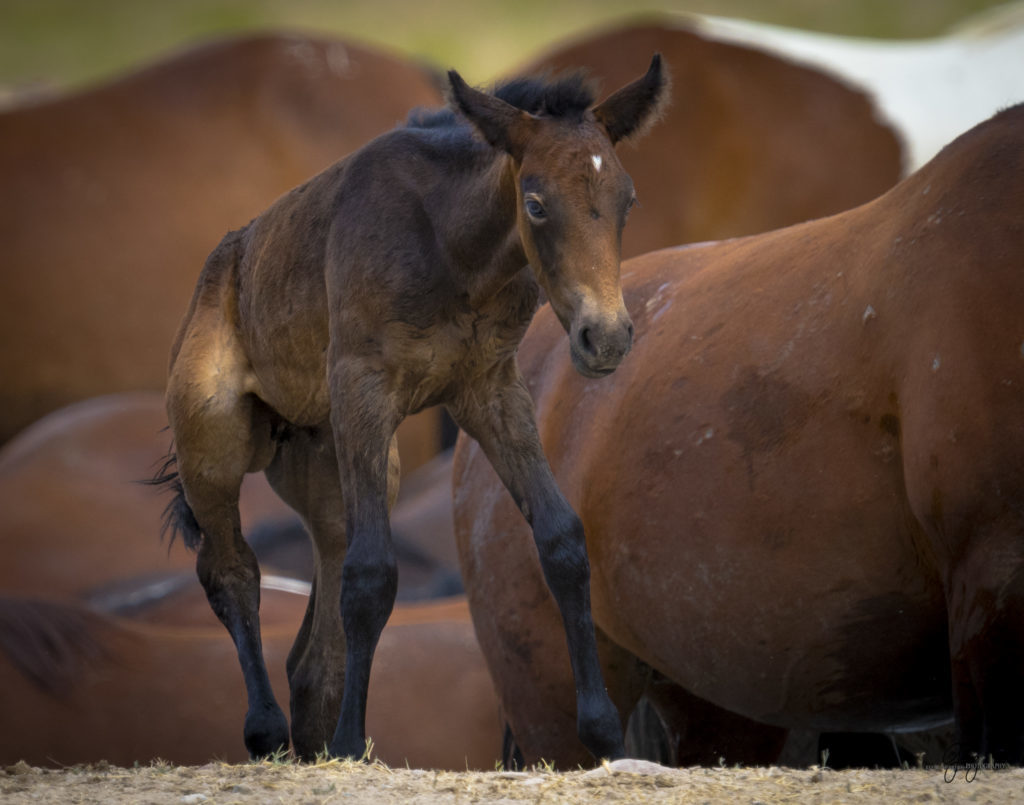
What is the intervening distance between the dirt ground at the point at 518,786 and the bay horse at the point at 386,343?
22 cm

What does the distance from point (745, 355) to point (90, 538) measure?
4249mm

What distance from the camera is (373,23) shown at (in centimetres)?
1337

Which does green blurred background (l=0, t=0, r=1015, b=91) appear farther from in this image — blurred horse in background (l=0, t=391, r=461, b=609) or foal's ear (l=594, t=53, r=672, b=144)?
foal's ear (l=594, t=53, r=672, b=144)

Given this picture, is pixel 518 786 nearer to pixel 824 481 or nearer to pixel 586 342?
pixel 586 342

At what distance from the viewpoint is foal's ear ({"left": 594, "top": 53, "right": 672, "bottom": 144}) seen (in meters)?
2.71

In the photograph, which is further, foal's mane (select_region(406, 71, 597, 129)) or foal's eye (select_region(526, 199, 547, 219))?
foal's mane (select_region(406, 71, 597, 129))

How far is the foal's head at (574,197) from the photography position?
2.48 metres

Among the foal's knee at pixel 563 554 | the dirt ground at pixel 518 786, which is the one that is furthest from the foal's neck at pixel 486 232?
the dirt ground at pixel 518 786

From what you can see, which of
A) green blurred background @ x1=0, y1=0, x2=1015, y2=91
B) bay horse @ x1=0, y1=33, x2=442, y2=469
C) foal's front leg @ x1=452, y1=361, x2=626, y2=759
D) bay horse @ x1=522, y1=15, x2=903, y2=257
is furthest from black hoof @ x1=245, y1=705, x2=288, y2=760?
green blurred background @ x1=0, y1=0, x2=1015, y2=91

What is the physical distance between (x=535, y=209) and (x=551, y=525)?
0.64 meters

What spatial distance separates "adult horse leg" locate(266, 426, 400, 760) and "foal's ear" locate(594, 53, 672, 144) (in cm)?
87

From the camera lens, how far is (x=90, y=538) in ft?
22.0

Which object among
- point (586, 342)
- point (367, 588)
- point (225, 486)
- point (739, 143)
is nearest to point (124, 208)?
point (739, 143)

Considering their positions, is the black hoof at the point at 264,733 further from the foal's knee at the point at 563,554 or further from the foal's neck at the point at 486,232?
the foal's neck at the point at 486,232
